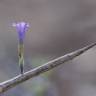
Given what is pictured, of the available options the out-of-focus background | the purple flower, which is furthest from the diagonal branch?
the out-of-focus background

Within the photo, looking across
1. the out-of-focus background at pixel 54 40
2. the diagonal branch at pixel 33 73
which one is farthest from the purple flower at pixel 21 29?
the out-of-focus background at pixel 54 40

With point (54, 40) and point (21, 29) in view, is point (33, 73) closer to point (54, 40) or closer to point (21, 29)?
point (21, 29)

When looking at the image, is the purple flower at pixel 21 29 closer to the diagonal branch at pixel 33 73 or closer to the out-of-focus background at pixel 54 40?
the diagonal branch at pixel 33 73

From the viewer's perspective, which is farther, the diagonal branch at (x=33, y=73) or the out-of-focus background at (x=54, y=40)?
the out-of-focus background at (x=54, y=40)

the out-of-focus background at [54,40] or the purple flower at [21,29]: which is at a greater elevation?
the purple flower at [21,29]

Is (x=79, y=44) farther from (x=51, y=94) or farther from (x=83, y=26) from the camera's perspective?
(x=51, y=94)

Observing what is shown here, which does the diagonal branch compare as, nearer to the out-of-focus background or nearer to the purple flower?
the purple flower

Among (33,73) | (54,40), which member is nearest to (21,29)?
(33,73)

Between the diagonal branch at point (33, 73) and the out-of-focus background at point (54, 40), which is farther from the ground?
the diagonal branch at point (33, 73)

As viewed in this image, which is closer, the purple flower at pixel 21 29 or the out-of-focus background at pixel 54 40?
the purple flower at pixel 21 29
